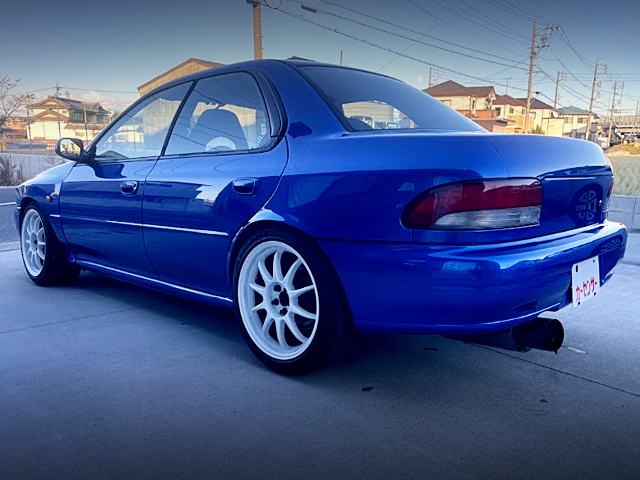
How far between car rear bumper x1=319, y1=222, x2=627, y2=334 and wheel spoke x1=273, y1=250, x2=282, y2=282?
1.08 feet

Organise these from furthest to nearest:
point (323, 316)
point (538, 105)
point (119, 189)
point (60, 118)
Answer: point (538, 105)
point (60, 118)
point (119, 189)
point (323, 316)

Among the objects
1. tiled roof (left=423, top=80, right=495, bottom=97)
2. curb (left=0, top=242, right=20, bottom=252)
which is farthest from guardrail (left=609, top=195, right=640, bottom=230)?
tiled roof (left=423, top=80, right=495, bottom=97)

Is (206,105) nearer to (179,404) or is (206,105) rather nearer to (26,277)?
(179,404)

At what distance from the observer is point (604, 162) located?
92.2 inches

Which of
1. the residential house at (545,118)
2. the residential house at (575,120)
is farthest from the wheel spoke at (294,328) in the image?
the residential house at (575,120)

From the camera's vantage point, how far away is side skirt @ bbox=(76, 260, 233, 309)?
8.67ft

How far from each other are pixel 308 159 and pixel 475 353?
135 centimetres

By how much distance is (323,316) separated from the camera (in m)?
2.09

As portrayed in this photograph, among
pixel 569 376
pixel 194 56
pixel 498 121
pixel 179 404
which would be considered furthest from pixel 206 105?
pixel 498 121

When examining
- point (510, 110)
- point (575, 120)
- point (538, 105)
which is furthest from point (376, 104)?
point (575, 120)

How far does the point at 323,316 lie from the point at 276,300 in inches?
14.7

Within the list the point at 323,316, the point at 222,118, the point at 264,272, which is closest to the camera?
the point at 323,316

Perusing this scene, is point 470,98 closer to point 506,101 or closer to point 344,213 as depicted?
point 506,101

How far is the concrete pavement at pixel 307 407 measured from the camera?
165cm
